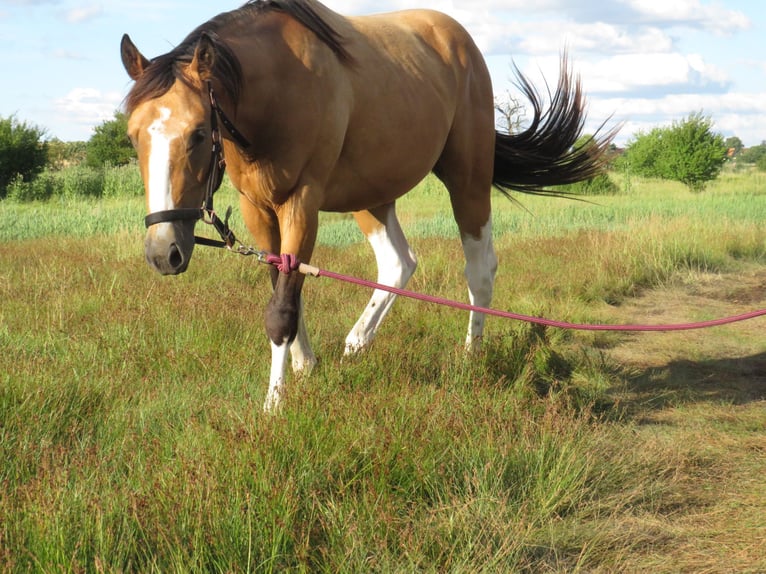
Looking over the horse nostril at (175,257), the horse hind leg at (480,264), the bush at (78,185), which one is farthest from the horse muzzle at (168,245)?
the bush at (78,185)

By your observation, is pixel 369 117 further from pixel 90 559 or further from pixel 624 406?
pixel 90 559

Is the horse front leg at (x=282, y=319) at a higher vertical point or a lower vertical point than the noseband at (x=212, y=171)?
lower

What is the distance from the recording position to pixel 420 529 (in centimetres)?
269

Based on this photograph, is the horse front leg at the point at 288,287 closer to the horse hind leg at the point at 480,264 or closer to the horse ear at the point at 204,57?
the horse ear at the point at 204,57

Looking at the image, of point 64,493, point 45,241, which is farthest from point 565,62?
point 45,241

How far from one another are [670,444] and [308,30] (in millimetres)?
2812

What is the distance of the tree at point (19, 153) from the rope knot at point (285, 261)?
1080 inches

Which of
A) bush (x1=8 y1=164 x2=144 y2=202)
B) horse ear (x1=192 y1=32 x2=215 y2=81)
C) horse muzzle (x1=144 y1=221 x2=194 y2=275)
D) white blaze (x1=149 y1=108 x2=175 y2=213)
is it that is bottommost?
horse muzzle (x1=144 y1=221 x2=194 y2=275)

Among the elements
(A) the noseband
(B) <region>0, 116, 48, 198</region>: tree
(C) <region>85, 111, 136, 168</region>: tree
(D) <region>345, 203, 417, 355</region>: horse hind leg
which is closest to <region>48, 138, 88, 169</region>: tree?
(C) <region>85, 111, 136, 168</region>: tree

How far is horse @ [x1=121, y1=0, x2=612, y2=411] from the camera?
3174 millimetres

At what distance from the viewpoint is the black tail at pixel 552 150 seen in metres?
6.32

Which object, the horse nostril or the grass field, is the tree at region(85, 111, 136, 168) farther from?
the horse nostril

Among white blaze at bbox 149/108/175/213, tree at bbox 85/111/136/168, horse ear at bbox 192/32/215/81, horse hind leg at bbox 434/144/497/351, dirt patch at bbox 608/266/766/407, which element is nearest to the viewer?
white blaze at bbox 149/108/175/213

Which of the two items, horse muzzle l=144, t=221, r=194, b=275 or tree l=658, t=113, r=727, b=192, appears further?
tree l=658, t=113, r=727, b=192
